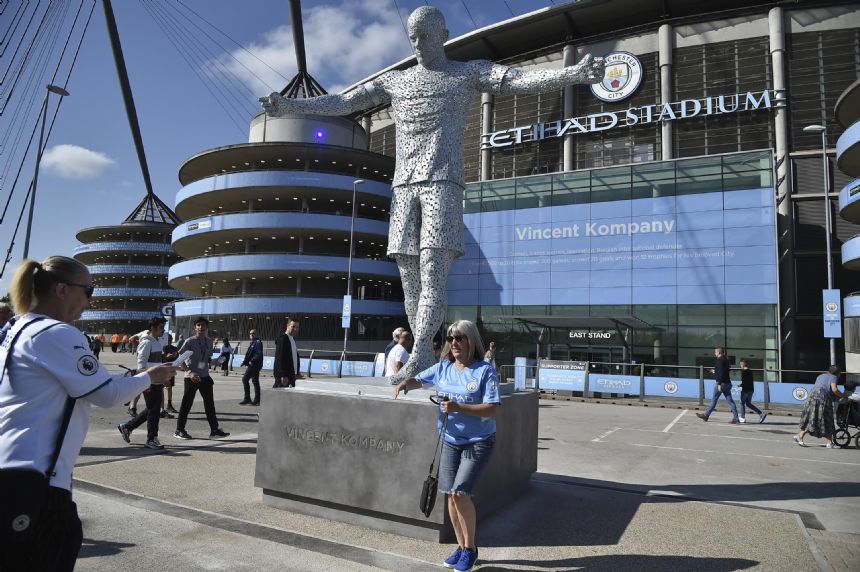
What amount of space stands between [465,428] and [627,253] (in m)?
28.8

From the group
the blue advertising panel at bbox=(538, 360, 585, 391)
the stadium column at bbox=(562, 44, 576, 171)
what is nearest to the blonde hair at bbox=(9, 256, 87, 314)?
the blue advertising panel at bbox=(538, 360, 585, 391)

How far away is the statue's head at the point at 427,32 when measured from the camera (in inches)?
239

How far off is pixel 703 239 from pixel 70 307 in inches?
1212

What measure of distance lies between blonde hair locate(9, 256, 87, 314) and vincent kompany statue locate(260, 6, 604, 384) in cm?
383

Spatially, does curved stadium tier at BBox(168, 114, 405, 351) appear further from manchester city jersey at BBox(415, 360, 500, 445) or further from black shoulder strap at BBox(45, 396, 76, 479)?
black shoulder strap at BBox(45, 396, 76, 479)

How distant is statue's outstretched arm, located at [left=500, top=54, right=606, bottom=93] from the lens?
222 inches

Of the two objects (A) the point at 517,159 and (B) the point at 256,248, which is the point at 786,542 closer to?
(A) the point at 517,159

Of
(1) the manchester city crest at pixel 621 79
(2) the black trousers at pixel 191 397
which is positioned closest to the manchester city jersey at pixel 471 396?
(2) the black trousers at pixel 191 397

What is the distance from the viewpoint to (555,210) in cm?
3222

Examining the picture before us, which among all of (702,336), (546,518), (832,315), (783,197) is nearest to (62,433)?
(546,518)

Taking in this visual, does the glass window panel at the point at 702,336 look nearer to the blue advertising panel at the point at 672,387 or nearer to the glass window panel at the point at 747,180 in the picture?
the glass window panel at the point at 747,180

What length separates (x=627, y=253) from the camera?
99.4ft

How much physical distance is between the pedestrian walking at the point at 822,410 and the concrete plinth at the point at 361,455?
8070 millimetres

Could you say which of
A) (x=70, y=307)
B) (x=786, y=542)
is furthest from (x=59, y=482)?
(x=786, y=542)
